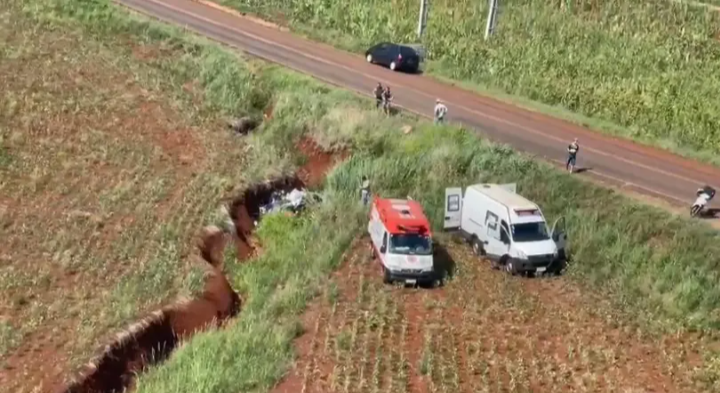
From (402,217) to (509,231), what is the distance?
12.4 ft

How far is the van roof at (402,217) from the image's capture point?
99.5 feet

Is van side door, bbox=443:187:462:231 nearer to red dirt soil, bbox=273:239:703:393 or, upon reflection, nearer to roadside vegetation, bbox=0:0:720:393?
roadside vegetation, bbox=0:0:720:393

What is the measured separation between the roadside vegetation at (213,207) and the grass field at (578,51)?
393 inches

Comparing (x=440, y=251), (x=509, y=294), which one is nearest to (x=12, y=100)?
(x=440, y=251)

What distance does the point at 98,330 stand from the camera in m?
25.0

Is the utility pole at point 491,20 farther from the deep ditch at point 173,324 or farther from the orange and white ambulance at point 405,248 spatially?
the orange and white ambulance at point 405,248

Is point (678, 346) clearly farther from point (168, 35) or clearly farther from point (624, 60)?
point (168, 35)

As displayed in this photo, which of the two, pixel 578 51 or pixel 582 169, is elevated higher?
pixel 578 51

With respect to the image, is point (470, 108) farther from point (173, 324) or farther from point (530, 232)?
point (173, 324)

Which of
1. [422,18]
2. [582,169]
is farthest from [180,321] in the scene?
[422,18]

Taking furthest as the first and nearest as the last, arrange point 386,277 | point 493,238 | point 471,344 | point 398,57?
point 398,57
point 493,238
point 386,277
point 471,344

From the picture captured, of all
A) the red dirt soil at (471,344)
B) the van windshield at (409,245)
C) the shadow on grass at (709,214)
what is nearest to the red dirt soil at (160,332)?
the red dirt soil at (471,344)

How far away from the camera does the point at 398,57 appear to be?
5250cm

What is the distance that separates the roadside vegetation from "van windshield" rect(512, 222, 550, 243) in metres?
1.71
